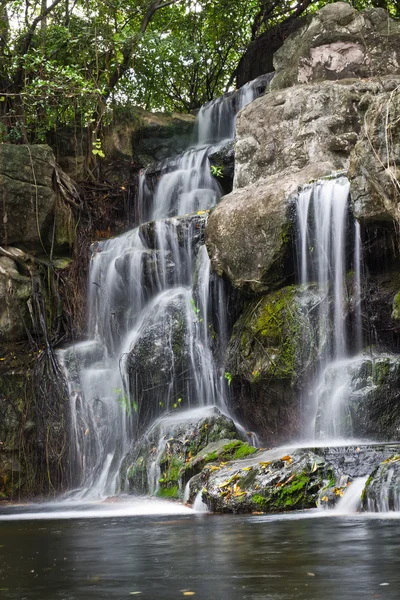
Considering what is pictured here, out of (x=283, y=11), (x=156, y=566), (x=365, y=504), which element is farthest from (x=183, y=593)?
(x=283, y=11)

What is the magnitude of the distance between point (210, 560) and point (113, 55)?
14133 mm

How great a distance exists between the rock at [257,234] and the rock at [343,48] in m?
3.14

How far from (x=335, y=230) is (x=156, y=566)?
6520mm

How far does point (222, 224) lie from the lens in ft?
35.9

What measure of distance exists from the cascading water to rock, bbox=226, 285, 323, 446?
1.87 feet

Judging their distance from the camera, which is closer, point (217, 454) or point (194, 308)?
point (217, 454)

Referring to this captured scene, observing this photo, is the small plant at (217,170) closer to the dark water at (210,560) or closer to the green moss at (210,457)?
the green moss at (210,457)

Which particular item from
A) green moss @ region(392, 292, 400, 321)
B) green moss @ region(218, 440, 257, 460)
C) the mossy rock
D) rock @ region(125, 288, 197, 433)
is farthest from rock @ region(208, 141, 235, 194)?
green moss @ region(218, 440, 257, 460)

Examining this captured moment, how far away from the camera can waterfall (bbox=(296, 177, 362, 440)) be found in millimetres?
9305

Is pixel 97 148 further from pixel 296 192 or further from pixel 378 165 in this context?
pixel 378 165

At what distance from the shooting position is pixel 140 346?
37.3 ft

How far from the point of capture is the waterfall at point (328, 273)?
9.31m

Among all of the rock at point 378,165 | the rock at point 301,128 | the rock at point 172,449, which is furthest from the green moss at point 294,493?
the rock at point 301,128

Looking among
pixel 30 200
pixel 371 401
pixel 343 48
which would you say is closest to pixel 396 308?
pixel 371 401
